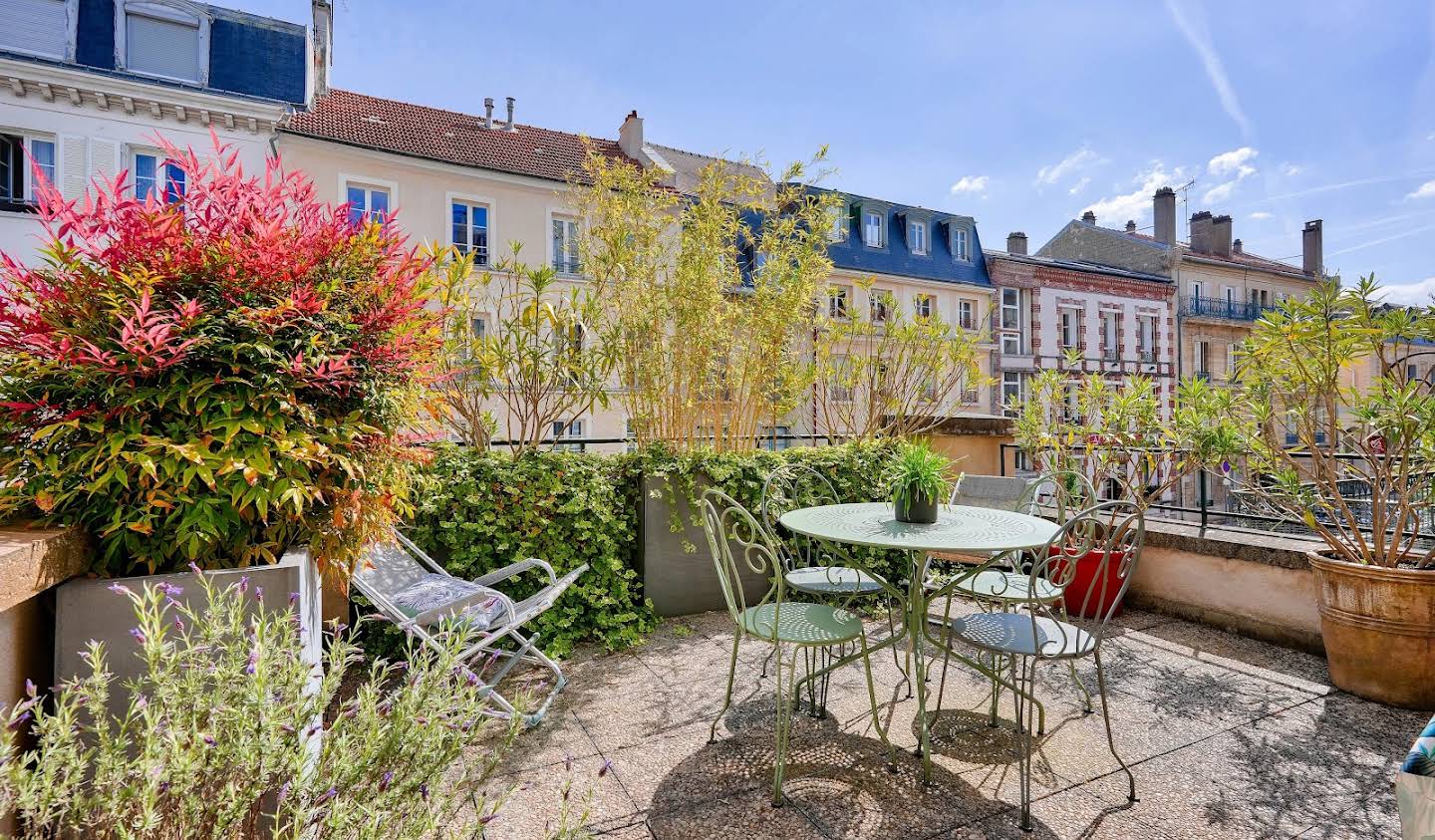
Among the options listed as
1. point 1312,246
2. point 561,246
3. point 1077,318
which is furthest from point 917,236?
point 1312,246

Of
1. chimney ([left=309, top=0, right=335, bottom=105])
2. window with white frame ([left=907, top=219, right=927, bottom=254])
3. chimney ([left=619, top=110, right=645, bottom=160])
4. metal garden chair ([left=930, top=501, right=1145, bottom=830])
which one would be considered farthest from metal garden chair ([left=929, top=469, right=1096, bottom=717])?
window with white frame ([left=907, top=219, right=927, bottom=254])

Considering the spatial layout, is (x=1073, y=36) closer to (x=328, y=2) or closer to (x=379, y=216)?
(x=379, y=216)

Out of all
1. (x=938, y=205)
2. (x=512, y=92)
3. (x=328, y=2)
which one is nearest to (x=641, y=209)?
(x=512, y=92)

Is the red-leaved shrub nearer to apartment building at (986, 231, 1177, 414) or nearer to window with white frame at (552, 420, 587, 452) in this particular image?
window with white frame at (552, 420, 587, 452)

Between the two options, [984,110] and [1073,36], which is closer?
[1073,36]

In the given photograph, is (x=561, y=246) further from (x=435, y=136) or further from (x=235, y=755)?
(x=235, y=755)

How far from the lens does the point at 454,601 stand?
247 centimetres

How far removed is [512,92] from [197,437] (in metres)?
14.9

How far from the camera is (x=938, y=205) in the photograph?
1839 cm

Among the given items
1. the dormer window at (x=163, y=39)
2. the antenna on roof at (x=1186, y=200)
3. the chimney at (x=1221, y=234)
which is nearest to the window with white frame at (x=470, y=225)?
the dormer window at (x=163, y=39)

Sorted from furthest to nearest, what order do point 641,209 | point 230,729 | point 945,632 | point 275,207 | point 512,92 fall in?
point 512,92 < point 641,209 < point 945,632 < point 275,207 < point 230,729

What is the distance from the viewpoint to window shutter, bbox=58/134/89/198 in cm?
934

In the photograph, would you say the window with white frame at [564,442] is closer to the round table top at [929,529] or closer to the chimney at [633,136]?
the round table top at [929,529]

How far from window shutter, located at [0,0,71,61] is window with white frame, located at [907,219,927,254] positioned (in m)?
17.7
